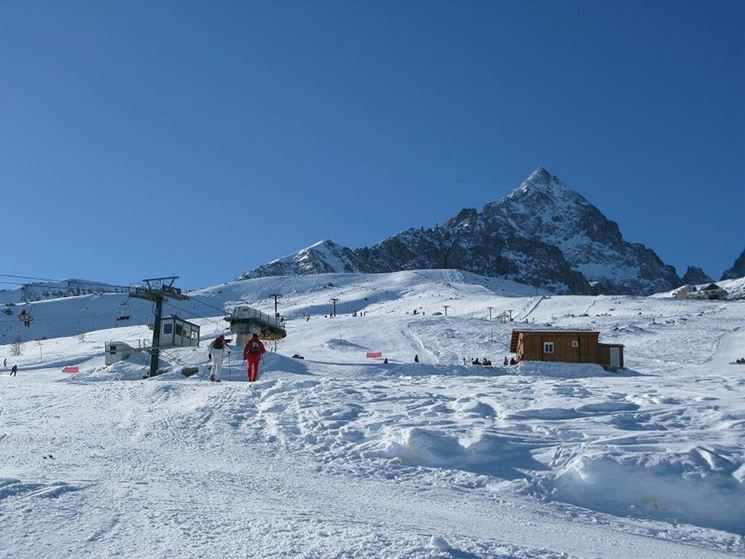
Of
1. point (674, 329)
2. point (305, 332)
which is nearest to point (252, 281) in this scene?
point (305, 332)

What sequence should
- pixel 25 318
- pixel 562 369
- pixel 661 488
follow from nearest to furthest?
pixel 661 488, pixel 562 369, pixel 25 318

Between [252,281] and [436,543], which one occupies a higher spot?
[252,281]

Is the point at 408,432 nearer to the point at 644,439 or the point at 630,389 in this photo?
the point at 644,439

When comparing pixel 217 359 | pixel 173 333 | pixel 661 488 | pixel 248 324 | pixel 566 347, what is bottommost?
pixel 661 488

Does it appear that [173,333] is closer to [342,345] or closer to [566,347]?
[342,345]

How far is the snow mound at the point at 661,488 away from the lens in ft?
24.6

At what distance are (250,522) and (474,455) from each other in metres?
3.79

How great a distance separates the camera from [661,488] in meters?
7.85

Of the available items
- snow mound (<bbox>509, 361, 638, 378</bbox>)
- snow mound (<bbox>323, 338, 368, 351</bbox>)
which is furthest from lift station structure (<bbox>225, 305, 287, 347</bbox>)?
snow mound (<bbox>509, 361, 638, 378</bbox>)

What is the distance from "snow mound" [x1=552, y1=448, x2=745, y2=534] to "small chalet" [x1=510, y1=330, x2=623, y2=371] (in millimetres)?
30081

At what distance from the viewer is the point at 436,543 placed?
5594 millimetres

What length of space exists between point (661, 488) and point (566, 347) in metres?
31.2

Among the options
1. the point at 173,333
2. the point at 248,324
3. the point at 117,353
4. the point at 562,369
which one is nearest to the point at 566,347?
the point at 562,369

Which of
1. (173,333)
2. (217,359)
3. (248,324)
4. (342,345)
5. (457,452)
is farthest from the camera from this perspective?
(248,324)
